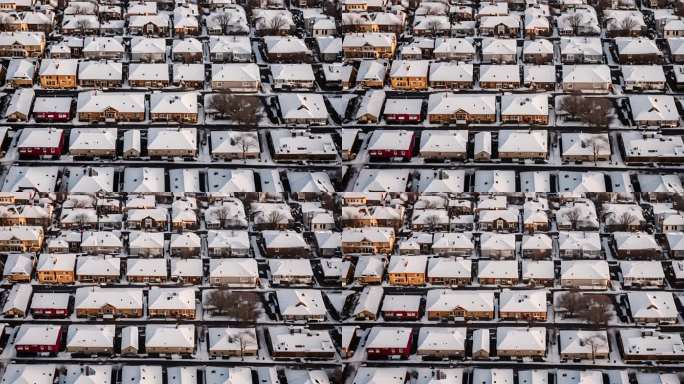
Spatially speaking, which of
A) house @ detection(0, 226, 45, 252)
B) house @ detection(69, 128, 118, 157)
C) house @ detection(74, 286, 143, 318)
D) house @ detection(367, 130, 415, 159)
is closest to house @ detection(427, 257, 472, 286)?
house @ detection(367, 130, 415, 159)

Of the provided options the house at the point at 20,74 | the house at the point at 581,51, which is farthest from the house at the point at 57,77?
the house at the point at 581,51

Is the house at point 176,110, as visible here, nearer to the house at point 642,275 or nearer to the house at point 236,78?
the house at point 236,78

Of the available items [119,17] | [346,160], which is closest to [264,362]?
[346,160]

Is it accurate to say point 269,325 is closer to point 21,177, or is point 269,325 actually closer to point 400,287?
point 400,287

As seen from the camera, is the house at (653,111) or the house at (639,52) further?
the house at (639,52)

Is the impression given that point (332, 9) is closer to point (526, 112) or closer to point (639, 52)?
point (526, 112)
